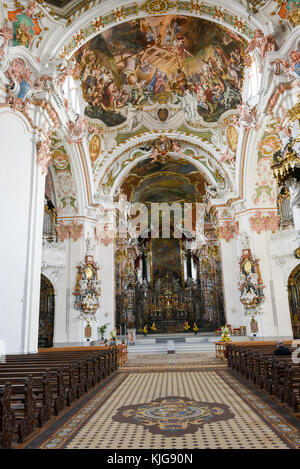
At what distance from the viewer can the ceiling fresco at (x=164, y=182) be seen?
2227 centimetres

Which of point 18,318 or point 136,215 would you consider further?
point 136,215

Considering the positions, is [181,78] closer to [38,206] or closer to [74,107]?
[74,107]

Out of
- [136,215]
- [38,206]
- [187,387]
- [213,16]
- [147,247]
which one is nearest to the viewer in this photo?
[187,387]

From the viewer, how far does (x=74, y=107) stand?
14.8 m

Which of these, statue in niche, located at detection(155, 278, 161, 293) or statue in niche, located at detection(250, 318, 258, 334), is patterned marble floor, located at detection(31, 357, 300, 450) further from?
statue in niche, located at detection(155, 278, 161, 293)

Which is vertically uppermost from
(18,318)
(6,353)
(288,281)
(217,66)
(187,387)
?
(217,66)

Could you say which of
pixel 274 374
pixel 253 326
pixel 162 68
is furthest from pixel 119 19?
pixel 253 326

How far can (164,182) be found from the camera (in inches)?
1026

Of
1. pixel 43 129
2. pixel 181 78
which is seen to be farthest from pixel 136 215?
pixel 43 129

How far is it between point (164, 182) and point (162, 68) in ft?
35.6

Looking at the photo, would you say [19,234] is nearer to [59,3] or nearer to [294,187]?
[294,187]

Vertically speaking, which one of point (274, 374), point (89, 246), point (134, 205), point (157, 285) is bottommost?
point (274, 374)

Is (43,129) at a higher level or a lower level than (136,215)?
lower

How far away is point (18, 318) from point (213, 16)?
11492mm
